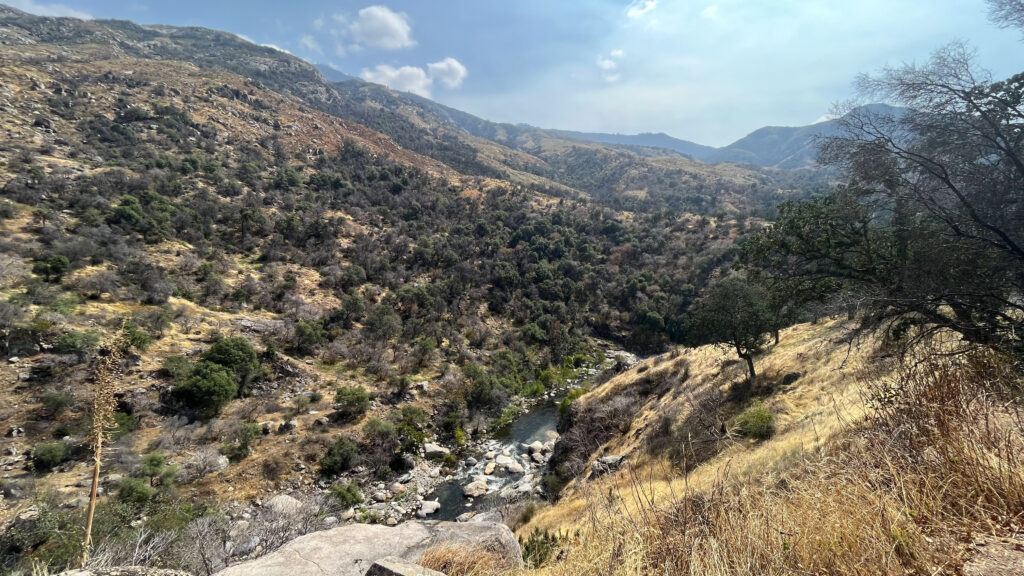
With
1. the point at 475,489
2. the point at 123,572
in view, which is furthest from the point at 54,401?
the point at 123,572

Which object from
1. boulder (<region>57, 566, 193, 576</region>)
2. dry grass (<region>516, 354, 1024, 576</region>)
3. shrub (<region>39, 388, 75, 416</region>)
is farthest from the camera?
shrub (<region>39, 388, 75, 416</region>)

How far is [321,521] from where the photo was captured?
12.2 metres

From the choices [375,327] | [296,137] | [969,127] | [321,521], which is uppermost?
[296,137]

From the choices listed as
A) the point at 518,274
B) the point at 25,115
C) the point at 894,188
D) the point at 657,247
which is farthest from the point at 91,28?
the point at 894,188

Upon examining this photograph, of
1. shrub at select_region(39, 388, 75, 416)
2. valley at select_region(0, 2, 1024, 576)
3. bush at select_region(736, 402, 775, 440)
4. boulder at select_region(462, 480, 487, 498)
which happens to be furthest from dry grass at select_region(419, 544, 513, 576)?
shrub at select_region(39, 388, 75, 416)

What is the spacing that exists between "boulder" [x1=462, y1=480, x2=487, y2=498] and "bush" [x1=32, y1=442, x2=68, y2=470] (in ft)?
49.5

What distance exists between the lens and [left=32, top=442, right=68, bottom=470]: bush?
12.4 m

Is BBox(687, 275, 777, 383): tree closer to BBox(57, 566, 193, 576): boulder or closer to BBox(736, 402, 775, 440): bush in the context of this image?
BBox(736, 402, 775, 440): bush

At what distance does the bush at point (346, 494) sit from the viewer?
15.1 metres

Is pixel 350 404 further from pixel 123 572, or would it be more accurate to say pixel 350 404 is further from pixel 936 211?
pixel 936 211

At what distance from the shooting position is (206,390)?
17.2 metres

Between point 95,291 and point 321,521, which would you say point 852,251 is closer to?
point 321,521

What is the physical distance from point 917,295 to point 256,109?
83.9m

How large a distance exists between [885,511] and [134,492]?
18.8m
